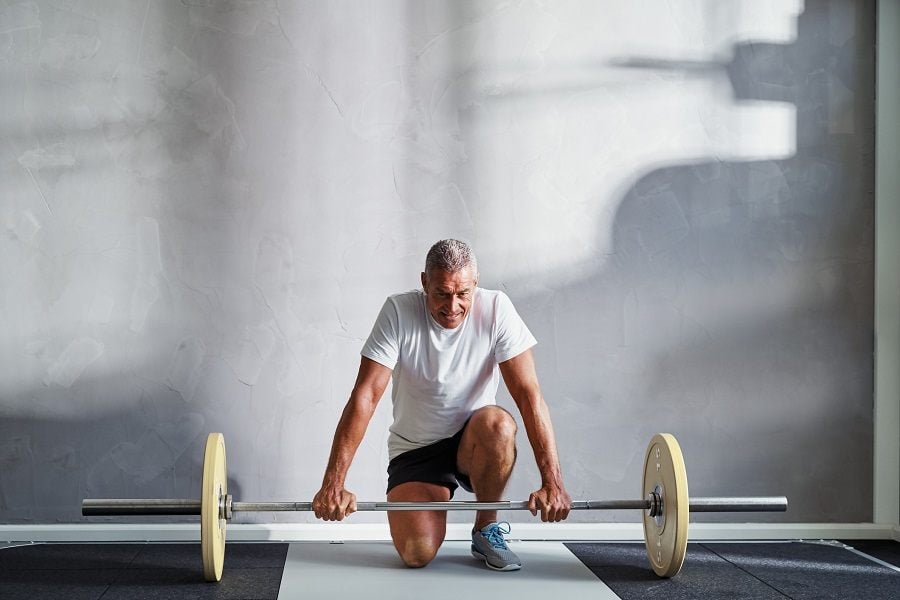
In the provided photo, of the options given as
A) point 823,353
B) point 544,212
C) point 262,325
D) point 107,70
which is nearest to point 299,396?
point 262,325

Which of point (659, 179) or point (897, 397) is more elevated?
point (659, 179)

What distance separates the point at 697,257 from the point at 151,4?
2219 mm

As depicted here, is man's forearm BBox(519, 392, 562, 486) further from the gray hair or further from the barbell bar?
the gray hair

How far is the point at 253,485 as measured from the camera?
3422mm

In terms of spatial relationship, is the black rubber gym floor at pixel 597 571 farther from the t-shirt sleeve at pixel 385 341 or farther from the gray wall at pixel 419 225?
the t-shirt sleeve at pixel 385 341

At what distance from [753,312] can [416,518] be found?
1549 millimetres

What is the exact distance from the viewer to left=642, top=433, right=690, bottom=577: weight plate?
271cm

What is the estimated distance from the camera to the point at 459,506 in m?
2.66

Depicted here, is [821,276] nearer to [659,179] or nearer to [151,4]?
[659,179]

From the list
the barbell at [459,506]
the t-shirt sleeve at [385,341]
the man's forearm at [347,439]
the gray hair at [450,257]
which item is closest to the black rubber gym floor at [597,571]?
the barbell at [459,506]

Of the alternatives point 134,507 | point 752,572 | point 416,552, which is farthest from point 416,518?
point 752,572

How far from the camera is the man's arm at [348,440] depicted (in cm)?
264

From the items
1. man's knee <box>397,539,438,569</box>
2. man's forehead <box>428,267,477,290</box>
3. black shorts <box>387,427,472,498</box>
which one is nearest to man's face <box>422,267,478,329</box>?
man's forehead <box>428,267,477,290</box>

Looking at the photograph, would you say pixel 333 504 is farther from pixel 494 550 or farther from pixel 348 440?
pixel 494 550
